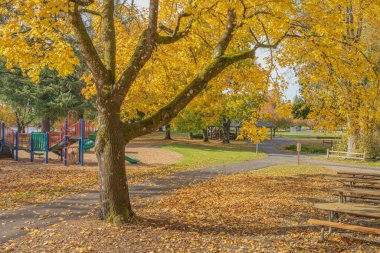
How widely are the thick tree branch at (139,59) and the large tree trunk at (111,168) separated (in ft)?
1.10

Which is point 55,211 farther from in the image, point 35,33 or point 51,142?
point 51,142

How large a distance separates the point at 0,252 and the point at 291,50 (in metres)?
8.50

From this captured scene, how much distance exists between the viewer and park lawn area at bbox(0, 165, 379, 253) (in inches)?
226

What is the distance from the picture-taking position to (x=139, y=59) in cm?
712

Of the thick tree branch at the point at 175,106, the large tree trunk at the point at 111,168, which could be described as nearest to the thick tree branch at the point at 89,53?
the large tree trunk at the point at 111,168

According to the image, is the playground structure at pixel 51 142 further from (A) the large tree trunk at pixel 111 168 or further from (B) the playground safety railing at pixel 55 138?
(A) the large tree trunk at pixel 111 168

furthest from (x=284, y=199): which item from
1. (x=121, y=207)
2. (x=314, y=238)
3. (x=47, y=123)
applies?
(x=47, y=123)

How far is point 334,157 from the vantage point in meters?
26.0

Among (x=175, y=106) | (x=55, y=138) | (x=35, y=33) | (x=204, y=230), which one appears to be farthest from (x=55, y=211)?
(x=55, y=138)

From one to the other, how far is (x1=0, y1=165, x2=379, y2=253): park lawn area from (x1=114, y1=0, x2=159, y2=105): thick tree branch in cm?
250

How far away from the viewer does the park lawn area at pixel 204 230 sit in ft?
18.9

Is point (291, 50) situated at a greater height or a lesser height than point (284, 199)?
greater

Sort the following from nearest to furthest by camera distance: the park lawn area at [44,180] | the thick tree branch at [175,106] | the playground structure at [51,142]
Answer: the thick tree branch at [175,106] → the park lawn area at [44,180] → the playground structure at [51,142]

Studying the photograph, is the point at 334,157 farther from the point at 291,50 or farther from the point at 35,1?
the point at 35,1
